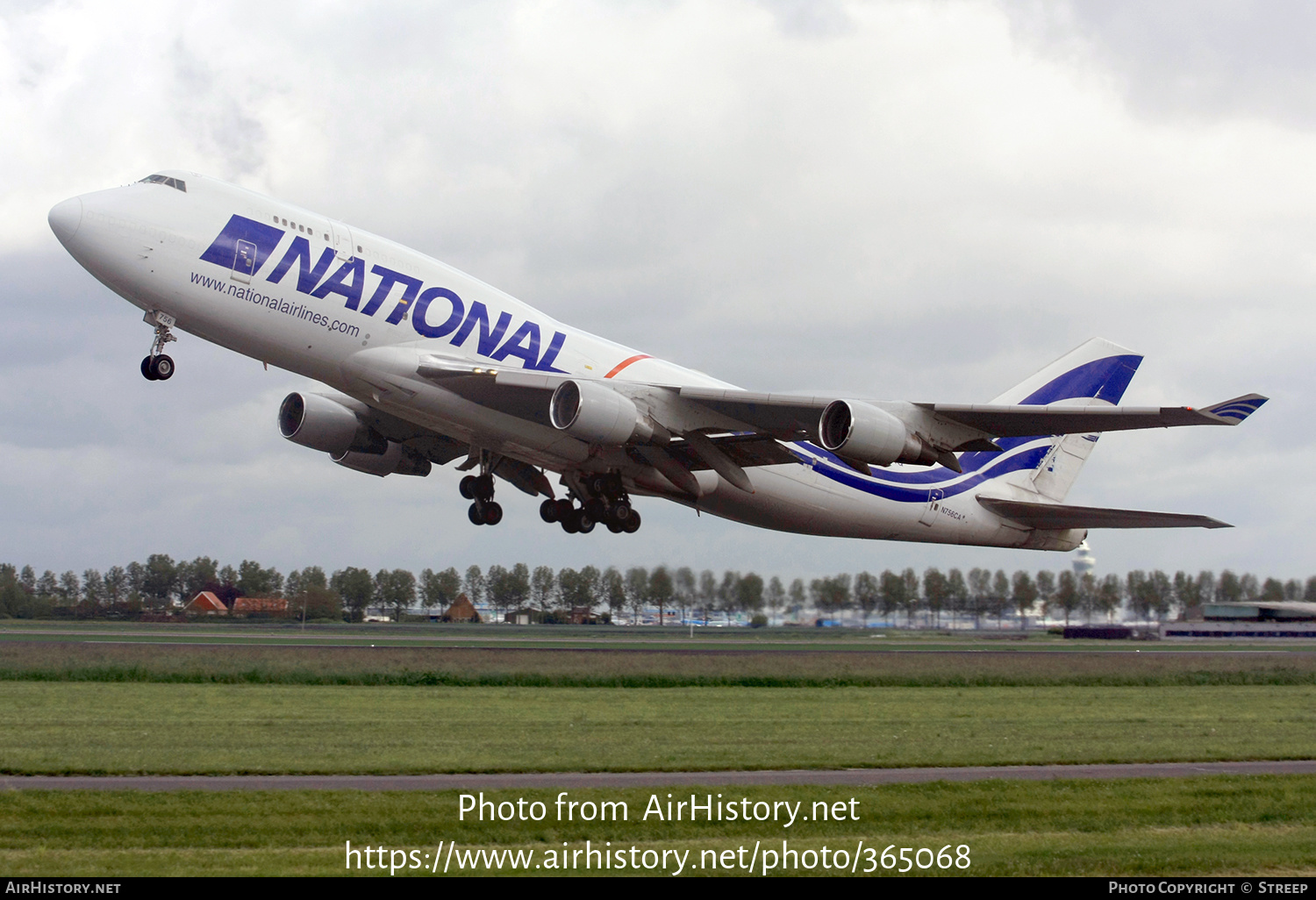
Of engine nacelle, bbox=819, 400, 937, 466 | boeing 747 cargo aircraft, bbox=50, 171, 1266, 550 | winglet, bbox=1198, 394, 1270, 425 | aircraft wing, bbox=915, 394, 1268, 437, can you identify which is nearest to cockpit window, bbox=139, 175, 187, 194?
boeing 747 cargo aircraft, bbox=50, 171, 1266, 550

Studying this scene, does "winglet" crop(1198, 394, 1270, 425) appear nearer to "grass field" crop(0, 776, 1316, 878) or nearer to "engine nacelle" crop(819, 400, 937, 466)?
"engine nacelle" crop(819, 400, 937, 466)

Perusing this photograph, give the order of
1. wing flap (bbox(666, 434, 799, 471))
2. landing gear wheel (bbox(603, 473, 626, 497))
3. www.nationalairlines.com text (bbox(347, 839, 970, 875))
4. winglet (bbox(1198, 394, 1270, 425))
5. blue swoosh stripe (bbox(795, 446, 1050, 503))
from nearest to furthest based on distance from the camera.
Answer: www.nationalairlines.com text (bbox(347, 839, 970, 875)), winglet (bbox(1198, 394, 1270, 425)), wing flap (bbox(666, 434, 799, 471)), landing gear wheel (bbox(603, 473, 626, 497)), blue swoosh stripe (bbox(795, 446, 1050, 503))

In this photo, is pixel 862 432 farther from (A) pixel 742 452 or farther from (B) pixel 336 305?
(B) pixel 336 305

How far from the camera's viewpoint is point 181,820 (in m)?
12.3

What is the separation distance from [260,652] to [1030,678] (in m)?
23.3

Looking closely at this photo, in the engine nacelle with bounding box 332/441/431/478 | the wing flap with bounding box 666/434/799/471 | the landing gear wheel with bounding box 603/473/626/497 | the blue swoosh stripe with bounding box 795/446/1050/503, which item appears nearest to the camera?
the wing flap with bounding box 666/434/799/471

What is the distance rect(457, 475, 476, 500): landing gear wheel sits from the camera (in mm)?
34656

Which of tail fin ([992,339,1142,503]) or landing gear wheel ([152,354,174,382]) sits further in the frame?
tail fin ([992,339,1142,503])

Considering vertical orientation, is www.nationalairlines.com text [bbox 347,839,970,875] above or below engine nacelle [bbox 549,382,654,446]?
below

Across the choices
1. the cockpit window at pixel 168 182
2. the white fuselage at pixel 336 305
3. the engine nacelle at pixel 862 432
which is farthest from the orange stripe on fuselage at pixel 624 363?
the cockpit window at pixel 168 182

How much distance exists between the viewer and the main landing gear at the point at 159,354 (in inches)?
978

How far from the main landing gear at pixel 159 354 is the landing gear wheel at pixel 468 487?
36.0ft

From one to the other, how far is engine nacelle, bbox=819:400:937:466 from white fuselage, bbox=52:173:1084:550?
520cm

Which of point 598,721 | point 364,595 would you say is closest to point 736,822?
point 598,721
